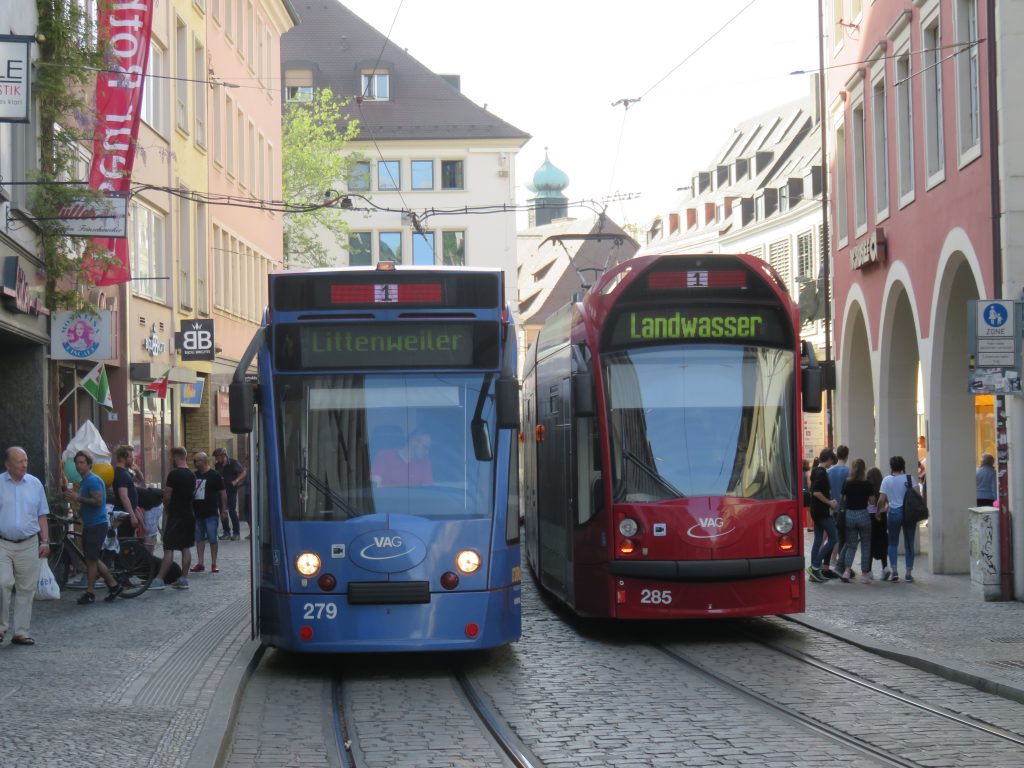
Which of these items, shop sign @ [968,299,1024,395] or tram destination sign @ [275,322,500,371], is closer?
tram destination sign @ [275,322,500,371]

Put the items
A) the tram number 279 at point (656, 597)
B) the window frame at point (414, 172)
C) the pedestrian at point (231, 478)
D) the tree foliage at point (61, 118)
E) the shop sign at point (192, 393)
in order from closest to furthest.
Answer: the tram number 279 at point (656, 597) → the tree foliage at point (61, 118) → the pedestrian at point (231, 478) → the shop sign at point (192, 393) → the window frame at point (414, 172)

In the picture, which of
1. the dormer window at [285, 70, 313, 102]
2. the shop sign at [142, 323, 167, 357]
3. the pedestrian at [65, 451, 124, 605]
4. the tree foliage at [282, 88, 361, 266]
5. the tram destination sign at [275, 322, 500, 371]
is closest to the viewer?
the tram destination sign at [275, 322, 500, 371]

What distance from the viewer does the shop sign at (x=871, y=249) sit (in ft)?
87.0

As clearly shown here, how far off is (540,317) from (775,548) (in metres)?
82.0

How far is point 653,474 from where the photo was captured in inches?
564

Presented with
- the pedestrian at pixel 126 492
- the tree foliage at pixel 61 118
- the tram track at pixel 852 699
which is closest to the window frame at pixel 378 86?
the tree foliage at pixel 61 118

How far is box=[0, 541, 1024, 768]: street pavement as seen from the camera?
901 cm

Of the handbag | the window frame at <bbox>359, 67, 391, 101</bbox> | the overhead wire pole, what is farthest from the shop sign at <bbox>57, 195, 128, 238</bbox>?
the window frame at <bbox>359, 67, 391, 101</bbox>

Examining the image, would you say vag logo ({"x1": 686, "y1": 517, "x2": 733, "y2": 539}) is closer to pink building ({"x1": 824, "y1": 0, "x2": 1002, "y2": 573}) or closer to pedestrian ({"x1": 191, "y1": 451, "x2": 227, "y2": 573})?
pink building ({"x1": 824, "y1": 0, "x2": 1002, "y2": 573})

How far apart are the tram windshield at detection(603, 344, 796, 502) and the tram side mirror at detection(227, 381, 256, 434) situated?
12.3 feet

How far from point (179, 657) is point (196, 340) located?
65.9ft

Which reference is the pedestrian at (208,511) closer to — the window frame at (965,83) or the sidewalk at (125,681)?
the sidewalk at (125,681)

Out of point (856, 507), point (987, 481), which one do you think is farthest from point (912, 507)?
point (987, 481)

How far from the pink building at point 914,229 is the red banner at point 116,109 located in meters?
11.0
